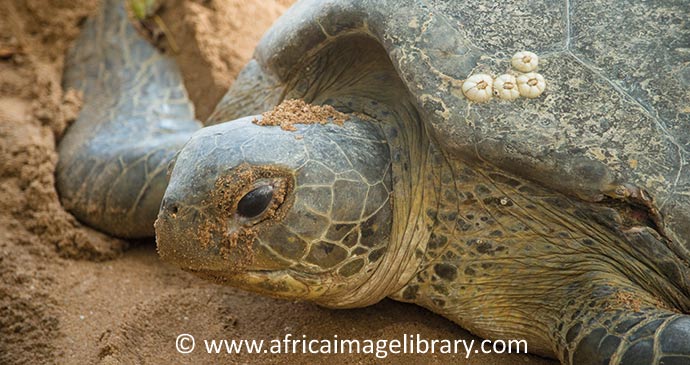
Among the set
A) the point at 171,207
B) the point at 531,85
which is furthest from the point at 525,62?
the point at 171,207

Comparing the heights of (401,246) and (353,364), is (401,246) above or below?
above

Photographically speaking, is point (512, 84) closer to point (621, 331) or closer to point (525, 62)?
point (525, 62)

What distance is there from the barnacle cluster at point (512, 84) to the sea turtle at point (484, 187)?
24 millimetres

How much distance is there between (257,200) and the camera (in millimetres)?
1824

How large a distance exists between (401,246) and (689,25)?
976mm

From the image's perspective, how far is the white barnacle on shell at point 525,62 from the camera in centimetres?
177

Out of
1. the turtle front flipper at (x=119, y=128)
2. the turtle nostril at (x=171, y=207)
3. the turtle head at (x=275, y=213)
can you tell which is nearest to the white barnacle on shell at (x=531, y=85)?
the turtle head at (x=275, y=213)

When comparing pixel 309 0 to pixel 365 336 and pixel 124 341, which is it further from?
pixel 124 341

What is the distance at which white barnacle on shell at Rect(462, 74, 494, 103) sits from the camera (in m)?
1.77

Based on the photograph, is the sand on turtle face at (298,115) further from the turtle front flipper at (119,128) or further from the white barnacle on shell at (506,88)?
the turtle front flipper at (119,128)

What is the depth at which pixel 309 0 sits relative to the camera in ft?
7.40

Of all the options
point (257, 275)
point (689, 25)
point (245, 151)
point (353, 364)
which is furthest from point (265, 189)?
point (689, 25)

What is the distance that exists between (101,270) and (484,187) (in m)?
1.63

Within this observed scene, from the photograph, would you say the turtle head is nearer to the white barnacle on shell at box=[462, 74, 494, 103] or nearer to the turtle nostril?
the turtle nostril
